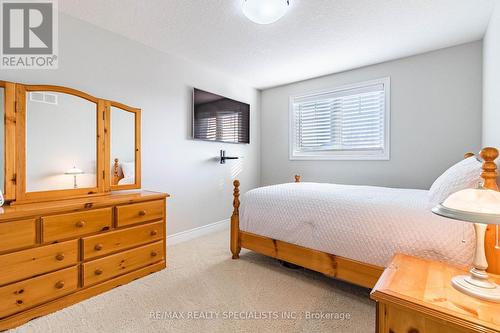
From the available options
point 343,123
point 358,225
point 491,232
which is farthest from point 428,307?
point 343,123

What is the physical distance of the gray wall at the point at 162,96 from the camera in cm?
226

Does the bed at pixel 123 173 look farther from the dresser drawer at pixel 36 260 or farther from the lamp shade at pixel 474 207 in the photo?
the lamp shade at pixel 474 207

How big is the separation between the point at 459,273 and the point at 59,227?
8.21ft

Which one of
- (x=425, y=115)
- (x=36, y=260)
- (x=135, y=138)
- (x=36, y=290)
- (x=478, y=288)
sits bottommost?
(x=36, y=290)

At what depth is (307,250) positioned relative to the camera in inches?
81.7

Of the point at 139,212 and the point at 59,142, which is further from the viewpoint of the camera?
the point at 139,212

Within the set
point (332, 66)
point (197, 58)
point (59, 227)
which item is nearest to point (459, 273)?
point (59, 227)

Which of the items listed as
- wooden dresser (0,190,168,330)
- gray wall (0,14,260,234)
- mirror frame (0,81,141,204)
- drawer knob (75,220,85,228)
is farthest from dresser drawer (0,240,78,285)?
gray wall (0,14,260,234)

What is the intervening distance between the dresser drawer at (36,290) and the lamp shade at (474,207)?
7.77ft

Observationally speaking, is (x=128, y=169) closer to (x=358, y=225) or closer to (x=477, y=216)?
(x=358, y=225)

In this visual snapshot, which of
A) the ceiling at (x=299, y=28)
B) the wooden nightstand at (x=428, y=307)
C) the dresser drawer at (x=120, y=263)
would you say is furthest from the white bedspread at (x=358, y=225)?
the ceiling at (x=299, y=28)

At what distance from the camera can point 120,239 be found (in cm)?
207

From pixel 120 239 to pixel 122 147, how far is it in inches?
37.2

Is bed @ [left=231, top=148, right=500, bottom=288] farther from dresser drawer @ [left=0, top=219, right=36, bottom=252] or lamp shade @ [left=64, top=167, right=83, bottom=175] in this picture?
dresser drawer @ [left=0, top=219, right=36, bottom=252]
